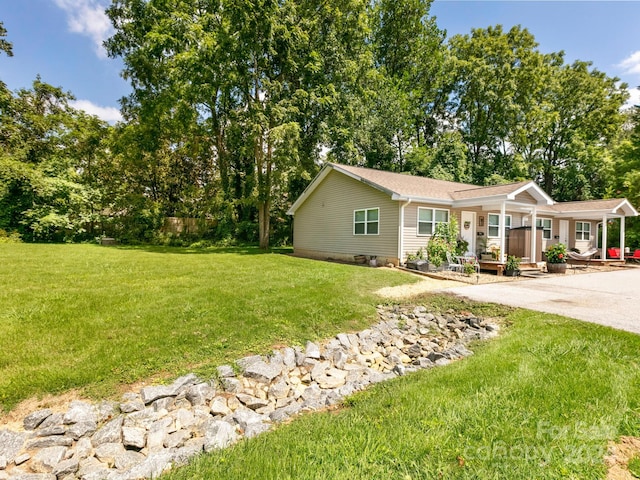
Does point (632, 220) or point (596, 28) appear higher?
point (596, 28)

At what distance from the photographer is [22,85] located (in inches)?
945

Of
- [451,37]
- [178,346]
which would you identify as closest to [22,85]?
[178,346]

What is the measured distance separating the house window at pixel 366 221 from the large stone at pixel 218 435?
11031mm

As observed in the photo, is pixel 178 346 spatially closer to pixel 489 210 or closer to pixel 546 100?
pixel 489 210

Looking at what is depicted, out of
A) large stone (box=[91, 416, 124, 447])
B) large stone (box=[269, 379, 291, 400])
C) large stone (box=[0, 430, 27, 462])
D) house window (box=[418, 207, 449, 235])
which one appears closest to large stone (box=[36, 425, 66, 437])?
large stone (box=[0, 430, 27, 462])

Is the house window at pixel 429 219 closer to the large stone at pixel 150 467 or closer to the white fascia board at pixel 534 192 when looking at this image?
the white fascia board at pixel 534 192

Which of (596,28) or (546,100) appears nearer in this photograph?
(596,28)

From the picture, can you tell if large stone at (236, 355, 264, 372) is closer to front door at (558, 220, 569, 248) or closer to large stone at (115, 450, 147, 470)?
large stone at (115, 450, 147, 470)

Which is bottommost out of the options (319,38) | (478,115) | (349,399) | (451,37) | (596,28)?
(349,399)

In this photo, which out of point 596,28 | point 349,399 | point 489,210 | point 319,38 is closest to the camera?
point 349,399

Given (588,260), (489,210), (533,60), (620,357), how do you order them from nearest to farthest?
(620,357) → (489,210) → (588,260) → (533,60)

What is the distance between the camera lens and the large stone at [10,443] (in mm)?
2925

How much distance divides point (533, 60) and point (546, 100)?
404 cm

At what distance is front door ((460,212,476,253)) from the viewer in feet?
45.7
